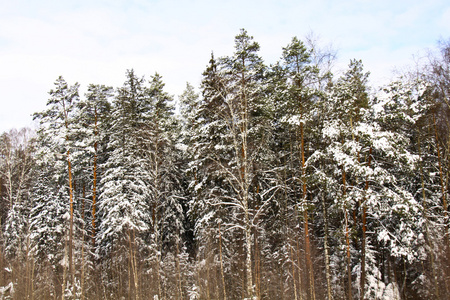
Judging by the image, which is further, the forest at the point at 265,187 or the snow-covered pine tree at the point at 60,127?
the snow-covered pine tree at the point at 60,127

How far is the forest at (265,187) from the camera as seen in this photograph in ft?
49.3

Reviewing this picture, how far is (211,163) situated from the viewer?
17875 millimetres

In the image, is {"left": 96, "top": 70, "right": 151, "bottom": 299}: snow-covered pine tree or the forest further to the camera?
{"left": 96, "top": 70, "right": 151, "bottom": 299}: snow-covered pine tree

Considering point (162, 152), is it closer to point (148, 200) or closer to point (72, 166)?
point (148, 200)

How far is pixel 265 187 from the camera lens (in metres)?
19.7

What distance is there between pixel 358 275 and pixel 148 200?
1416cm

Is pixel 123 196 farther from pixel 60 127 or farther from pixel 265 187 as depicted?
pixel 265 187

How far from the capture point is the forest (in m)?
15.0

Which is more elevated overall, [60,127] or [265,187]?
[60,127]

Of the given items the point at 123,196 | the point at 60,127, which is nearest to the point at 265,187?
the point at 123,196

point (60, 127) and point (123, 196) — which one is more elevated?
point (60, 127)

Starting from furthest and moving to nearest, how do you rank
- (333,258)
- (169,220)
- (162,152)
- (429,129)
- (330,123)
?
(169,220)
(162,152)
(333,258)
(429,129)
(330,123)

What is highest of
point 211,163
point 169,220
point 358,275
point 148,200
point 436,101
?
point 436,101

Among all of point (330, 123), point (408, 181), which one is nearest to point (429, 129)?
point (408, 181)
